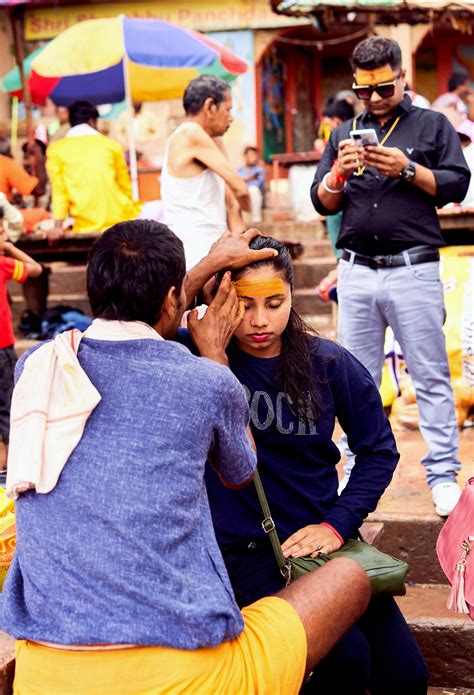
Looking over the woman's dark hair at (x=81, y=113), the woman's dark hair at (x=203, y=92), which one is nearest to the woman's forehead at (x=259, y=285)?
the woman's dark hair at (x=203, y=92)

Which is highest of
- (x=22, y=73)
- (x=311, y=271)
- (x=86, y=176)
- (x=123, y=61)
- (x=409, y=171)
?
(x=123, y=61)

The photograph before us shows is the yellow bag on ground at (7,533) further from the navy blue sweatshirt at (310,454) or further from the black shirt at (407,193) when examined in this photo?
the black shirt at (407,193)

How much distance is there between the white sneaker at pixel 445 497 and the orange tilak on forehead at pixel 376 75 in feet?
5.61

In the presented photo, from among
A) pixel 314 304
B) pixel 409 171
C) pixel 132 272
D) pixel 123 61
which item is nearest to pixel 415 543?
pixel 409 171

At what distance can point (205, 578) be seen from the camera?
227 centimetres

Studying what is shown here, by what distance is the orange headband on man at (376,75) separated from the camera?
13.8 ft

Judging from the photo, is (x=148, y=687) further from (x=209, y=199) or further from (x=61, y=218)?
(x=61, y=218)

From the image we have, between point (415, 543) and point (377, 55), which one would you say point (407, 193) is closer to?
point (377, 55)

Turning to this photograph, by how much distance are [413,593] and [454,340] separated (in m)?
2.13

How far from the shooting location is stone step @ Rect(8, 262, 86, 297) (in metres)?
9.02

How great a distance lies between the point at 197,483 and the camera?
2297 mm

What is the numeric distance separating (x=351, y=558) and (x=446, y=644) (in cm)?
111

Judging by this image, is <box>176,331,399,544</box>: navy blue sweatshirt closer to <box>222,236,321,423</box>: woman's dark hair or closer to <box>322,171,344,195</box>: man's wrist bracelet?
<box>222,236,321,423</box>: woman's dark hair

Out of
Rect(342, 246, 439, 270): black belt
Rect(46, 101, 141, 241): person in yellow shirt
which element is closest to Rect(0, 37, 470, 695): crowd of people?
Rect(342, 246, 439, 270): black belt
